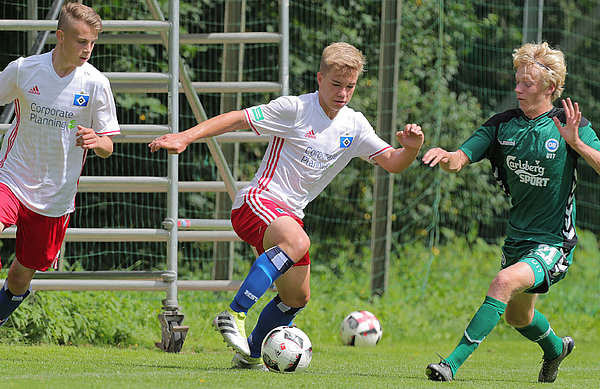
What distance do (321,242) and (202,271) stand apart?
175cm

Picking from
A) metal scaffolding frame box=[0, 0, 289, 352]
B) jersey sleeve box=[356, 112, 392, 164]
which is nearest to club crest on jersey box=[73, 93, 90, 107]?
metal scaffolding frame box=[0, 0, 289, 352]

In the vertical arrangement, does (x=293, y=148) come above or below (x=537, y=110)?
below

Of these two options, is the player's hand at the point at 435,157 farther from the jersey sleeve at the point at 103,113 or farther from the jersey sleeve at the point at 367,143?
the jersey sleeve at the point at 103,113

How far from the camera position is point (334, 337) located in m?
7.95

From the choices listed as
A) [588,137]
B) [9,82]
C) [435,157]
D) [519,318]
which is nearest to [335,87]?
[435,157]

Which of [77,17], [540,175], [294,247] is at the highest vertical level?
[77,17]

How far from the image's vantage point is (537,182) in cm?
514

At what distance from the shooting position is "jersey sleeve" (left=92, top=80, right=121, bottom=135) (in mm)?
5250

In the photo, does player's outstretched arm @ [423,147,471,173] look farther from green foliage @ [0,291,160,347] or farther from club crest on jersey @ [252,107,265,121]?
green foliage @ [0,291,160,347]

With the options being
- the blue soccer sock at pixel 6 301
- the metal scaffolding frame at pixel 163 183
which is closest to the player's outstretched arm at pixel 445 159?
the metal scaffolding frame at pixel 163 183

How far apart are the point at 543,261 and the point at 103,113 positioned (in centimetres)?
259

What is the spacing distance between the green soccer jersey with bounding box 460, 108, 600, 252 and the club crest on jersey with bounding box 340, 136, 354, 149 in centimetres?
64

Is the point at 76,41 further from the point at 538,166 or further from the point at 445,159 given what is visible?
the point at 538,166

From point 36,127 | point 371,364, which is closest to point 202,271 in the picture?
point 371,364
